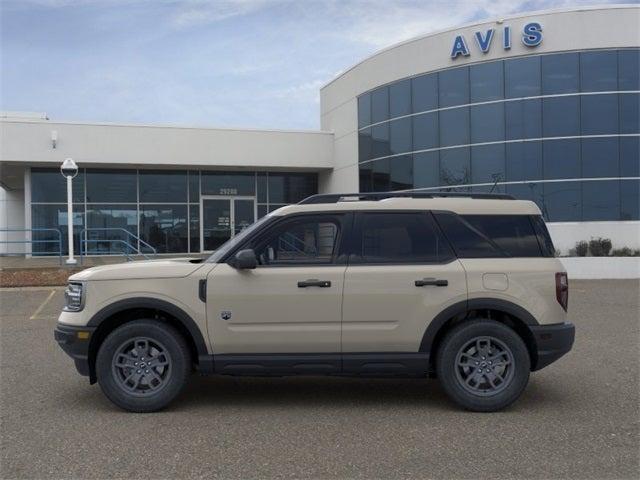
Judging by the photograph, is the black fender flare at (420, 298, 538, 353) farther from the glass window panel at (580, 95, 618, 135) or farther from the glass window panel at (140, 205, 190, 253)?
the glass window panel at (140, 205, 190, 253)

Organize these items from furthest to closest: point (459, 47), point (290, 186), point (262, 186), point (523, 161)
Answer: point (290, 186) < point (262, 186) < point (459, 47) < point (523, 161)

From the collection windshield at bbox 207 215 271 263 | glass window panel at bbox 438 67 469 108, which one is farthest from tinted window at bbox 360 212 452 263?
glass window panel at bbox 438 67 469 108

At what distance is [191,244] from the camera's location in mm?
25344

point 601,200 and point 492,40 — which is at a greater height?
A: point 492,40

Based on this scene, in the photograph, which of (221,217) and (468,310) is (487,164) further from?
(468,310)

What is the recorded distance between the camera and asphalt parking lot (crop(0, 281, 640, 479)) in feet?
13.6

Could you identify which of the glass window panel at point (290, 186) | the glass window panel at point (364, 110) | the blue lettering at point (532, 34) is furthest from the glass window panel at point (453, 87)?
the glass window panel at point (290, 186)

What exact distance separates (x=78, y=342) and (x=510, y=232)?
3978mm

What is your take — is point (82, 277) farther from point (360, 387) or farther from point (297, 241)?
point (360, 387)

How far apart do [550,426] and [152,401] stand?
336 cm

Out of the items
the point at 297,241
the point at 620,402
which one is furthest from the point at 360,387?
the point at 620,402

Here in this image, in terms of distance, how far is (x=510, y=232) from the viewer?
18.3 ft

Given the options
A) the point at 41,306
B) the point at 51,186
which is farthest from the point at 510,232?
the point at 51,186

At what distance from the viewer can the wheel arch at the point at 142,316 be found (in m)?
5.34
